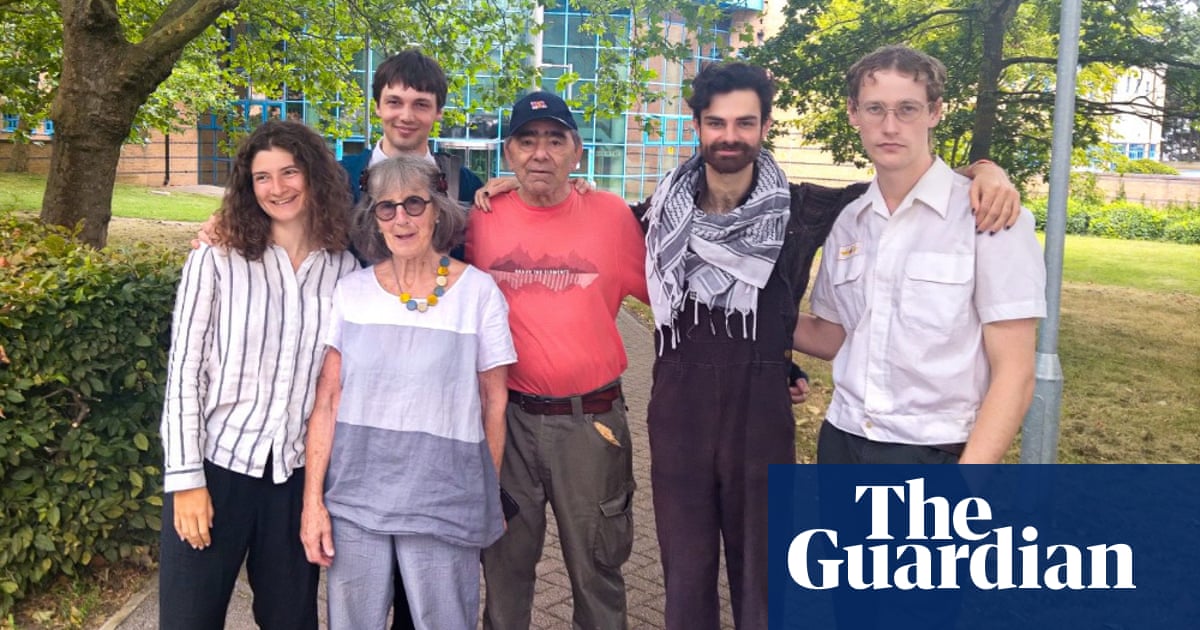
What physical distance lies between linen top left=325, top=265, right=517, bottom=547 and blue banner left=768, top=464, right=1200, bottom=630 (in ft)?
3.25

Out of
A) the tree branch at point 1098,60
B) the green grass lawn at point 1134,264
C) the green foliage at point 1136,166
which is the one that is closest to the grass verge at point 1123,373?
the green grass lawn at point 1134,264

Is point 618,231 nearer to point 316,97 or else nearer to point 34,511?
point 34,511

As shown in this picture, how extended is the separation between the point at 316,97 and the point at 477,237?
8903 millimetres

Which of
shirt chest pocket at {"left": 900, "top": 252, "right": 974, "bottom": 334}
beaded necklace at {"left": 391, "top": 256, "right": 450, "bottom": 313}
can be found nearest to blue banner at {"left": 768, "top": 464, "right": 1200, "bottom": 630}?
shirt chest pocket at {"left": 900, "top": 252, "right": 974, "bottom": 334}

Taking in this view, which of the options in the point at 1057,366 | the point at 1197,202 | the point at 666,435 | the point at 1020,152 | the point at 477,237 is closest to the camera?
the point at 666,435

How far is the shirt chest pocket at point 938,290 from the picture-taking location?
111 inches

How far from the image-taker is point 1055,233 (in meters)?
4.00

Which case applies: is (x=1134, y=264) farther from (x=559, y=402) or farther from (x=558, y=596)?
(x=559, y=402)

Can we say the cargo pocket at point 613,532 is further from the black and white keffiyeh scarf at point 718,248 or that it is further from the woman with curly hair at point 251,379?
the woman with curly hair at point 251,379

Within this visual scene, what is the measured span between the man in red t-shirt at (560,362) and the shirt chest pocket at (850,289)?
2.35 feet

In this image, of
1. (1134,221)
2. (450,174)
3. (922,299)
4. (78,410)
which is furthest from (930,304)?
(1134,221)

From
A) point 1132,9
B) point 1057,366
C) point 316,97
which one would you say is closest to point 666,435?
point 1057,366

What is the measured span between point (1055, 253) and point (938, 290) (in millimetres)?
1354

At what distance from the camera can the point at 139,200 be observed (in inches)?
1083
